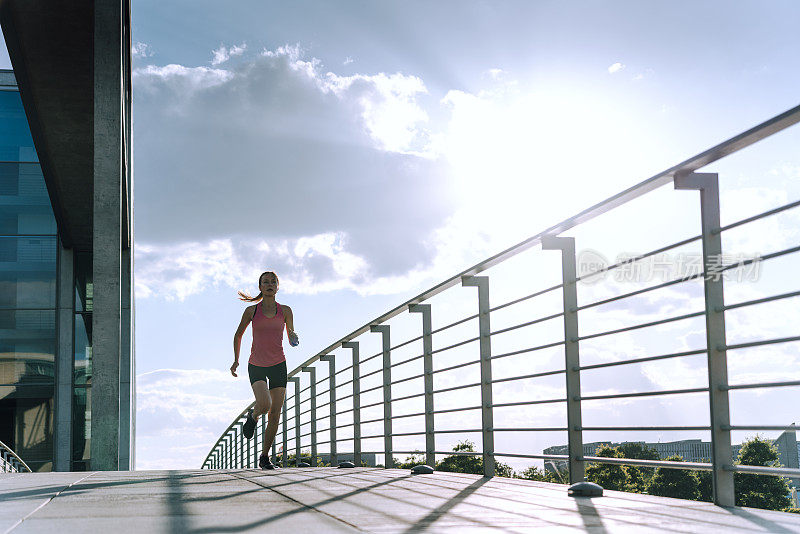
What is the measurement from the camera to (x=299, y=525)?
84.9 inches

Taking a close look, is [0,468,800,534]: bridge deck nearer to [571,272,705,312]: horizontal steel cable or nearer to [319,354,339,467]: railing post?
[571,272,705,312]: horizontal steel cable

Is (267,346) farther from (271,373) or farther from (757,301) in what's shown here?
(757,301)

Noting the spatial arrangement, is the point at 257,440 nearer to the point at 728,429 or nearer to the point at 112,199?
the point at 112,199

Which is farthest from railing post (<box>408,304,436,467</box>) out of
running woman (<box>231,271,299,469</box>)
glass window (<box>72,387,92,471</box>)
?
glass window (<box>72,387,92,471</box>)

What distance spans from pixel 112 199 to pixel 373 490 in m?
6.24

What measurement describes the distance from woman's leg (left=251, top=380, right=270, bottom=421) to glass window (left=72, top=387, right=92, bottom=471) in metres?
9.66

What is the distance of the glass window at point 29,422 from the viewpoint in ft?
48.5

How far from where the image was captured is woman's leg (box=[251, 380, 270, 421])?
6.48 meters

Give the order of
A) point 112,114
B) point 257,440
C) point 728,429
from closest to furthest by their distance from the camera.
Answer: point 728,429 < point 112,114 < point 257,440

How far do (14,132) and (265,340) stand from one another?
472 inches

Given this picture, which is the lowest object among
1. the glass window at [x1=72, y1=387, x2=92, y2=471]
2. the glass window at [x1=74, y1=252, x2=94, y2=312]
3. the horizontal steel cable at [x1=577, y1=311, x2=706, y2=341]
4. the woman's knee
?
the glass window at [x1=72, y1=387, x2=92, y2=471]

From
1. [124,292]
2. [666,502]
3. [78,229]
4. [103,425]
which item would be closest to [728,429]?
[666,502]

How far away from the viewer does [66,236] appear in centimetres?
1529
